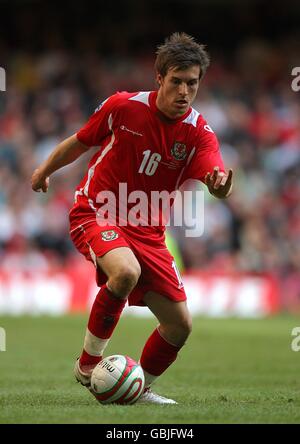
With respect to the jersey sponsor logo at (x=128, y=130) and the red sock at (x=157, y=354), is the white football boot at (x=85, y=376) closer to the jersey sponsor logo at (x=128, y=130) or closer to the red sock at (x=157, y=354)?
the red sock at (x=157, y=354)

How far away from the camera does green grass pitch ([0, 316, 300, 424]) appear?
606 cm

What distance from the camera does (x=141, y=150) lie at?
22.7ft

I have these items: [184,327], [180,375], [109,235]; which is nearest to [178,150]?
[109,235]

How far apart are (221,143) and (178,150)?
528 inches

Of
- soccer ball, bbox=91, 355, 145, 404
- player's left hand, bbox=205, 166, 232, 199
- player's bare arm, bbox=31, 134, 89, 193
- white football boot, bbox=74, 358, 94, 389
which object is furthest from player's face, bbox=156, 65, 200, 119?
white football boot, bbox=74, 358, 94, 389

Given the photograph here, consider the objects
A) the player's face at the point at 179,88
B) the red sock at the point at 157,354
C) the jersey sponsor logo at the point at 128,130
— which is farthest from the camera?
the red sock at the point at 157,354

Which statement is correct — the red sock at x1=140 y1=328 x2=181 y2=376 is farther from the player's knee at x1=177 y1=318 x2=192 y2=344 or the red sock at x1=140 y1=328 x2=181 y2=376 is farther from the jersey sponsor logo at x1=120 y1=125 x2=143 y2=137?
the jersey sponsor logo at x1=120 y1=125 x2=143 y2=137

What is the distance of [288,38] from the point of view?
77.9 ft

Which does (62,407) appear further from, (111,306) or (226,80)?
(226,80)

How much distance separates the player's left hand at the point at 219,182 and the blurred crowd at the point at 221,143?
37.5 ft

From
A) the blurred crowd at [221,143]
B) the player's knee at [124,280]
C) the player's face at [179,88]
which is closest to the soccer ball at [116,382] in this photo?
the player's knee at [124,280]

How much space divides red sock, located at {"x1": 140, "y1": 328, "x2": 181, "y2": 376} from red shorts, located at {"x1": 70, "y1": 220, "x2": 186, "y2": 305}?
30cm

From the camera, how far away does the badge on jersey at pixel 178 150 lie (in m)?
6.94

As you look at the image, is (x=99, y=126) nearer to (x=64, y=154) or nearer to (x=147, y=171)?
(x=64, y=154)
